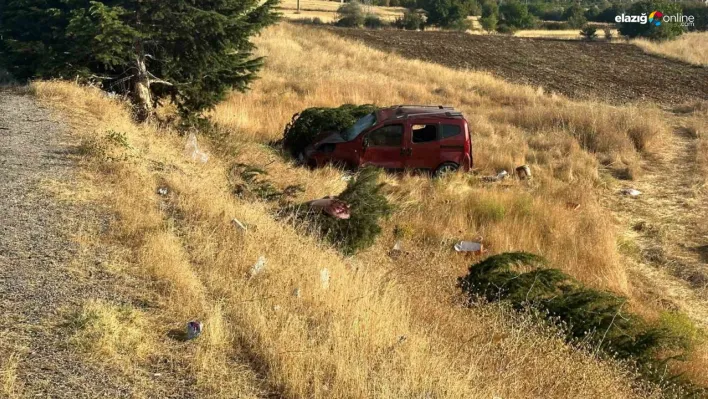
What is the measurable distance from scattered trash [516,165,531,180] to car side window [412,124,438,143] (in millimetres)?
2582

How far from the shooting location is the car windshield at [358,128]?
12.8 metres

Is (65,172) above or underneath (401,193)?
above

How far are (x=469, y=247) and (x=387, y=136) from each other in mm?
4036

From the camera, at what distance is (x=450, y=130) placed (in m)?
12.6

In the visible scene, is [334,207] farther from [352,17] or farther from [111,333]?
[352,17]

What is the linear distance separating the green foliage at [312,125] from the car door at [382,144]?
145cm

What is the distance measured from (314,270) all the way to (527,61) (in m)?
37.7

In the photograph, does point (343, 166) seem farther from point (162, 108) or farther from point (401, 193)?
point (162, 108)

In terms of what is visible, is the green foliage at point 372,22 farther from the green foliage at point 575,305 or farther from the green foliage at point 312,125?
the green foliage at point 575,305

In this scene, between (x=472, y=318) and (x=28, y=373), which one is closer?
(x=28, y=373)

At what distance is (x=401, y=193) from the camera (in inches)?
454

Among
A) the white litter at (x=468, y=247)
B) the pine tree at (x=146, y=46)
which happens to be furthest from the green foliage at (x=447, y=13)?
the white litter at (x=468, y=247)

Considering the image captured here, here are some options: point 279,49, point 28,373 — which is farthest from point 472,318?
point 279,49

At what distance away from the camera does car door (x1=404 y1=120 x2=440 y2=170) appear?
41.0 ft
